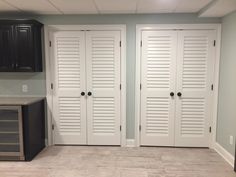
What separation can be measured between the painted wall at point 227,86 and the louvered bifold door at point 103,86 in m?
1.65

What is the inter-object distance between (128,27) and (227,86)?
1785 mm

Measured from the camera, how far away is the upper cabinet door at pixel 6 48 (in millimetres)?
3166

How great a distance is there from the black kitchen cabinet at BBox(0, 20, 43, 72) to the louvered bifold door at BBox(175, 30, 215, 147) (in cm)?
231

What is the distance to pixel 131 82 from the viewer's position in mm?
3504

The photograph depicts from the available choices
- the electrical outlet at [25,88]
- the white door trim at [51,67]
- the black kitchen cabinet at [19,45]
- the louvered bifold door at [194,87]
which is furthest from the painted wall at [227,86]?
the electrical outlet at [25,88]

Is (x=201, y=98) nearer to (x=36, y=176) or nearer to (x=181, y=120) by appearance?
(x=181, y=120)

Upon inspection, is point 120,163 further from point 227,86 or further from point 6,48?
→ point 6,48

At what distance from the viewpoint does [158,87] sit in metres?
3.46

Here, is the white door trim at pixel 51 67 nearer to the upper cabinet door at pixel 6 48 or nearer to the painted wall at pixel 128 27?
the painted wall at pixel 128 27

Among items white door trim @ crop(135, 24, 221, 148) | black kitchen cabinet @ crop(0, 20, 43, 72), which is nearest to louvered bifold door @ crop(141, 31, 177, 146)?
white door trim @ crop(135, 24, 221, 148)

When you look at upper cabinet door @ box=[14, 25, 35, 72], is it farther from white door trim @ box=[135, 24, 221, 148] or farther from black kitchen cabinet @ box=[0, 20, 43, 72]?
white door trim @ box=[135, 24, 221, 148]

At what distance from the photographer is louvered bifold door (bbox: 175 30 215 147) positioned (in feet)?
11.0

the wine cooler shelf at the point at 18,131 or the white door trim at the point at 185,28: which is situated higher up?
the white door trim at the point at 185,28

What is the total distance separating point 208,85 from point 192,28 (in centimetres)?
97
